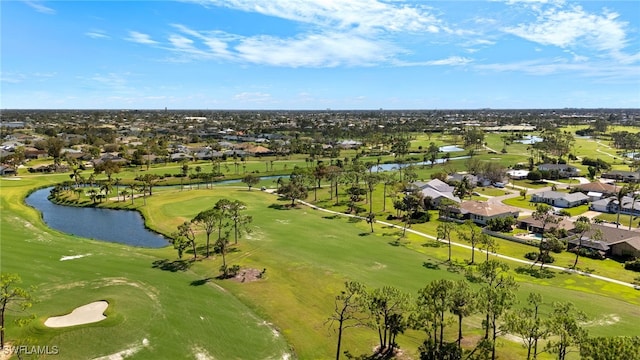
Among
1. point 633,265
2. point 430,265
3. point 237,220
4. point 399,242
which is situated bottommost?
point 633,265

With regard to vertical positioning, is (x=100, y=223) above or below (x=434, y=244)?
above

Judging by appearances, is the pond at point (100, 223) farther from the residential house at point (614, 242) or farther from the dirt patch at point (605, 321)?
the residential house at point (614, 242)

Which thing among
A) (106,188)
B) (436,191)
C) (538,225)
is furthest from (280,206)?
(538,225)

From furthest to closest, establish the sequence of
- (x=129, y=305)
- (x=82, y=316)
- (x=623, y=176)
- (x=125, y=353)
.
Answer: (x=623, y=176), (x=129, y=305), (x=82, y=316), (x=125, y=353)

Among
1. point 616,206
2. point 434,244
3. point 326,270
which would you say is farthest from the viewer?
point 616,206

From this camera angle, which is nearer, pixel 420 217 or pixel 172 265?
pixel 172 265

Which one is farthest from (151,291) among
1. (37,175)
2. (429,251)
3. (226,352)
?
(37,175)

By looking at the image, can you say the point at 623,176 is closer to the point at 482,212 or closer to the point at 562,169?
the point at 562,169

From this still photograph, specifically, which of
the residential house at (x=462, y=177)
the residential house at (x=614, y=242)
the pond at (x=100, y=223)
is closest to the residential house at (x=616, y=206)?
the residential house at (x=614, y=242)

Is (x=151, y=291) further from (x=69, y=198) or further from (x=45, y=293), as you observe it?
(x=69, y=198)
